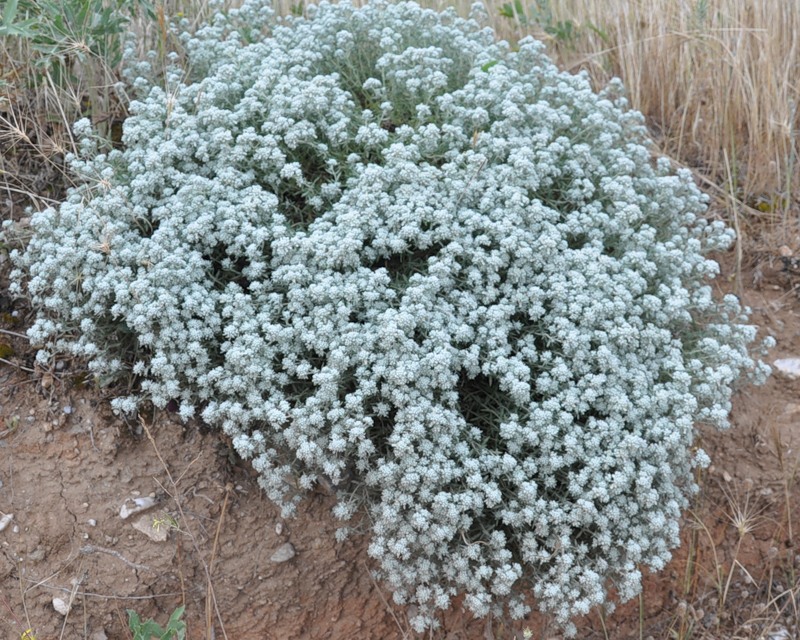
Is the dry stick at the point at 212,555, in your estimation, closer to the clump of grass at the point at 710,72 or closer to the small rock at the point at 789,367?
the small rock at the point at 789,367

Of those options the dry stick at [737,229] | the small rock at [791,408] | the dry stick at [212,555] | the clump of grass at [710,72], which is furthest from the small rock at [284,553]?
the clump of grass at [710,72]

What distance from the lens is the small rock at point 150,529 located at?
337 centimetres

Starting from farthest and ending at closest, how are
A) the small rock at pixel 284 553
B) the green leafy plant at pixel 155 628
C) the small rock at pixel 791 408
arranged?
the small rock at pixel 791 408, the small rock at pixel 284 553, the green leafy plant at pixel 155 628

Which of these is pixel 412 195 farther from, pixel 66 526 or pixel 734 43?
pixel 734 43

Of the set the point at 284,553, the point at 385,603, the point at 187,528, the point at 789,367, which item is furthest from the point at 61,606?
the point at 789,367

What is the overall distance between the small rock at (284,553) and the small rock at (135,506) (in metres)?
0.53

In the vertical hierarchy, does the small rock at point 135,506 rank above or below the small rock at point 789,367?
above

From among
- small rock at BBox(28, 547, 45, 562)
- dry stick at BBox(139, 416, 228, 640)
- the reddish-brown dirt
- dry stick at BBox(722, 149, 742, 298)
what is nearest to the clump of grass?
dry stick at BBox(722, 149, 742, 298)

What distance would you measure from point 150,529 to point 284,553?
0.54m

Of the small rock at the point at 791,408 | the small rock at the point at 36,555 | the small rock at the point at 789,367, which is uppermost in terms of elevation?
the small rock at the point at 36,555

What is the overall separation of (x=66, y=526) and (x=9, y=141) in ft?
6.36

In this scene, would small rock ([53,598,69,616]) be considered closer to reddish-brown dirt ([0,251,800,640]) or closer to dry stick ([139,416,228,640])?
reddish-brown dirt ([0,251,800,640])

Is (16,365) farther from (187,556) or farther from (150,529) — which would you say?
(187,556)

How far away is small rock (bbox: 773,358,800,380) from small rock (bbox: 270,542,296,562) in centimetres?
254
